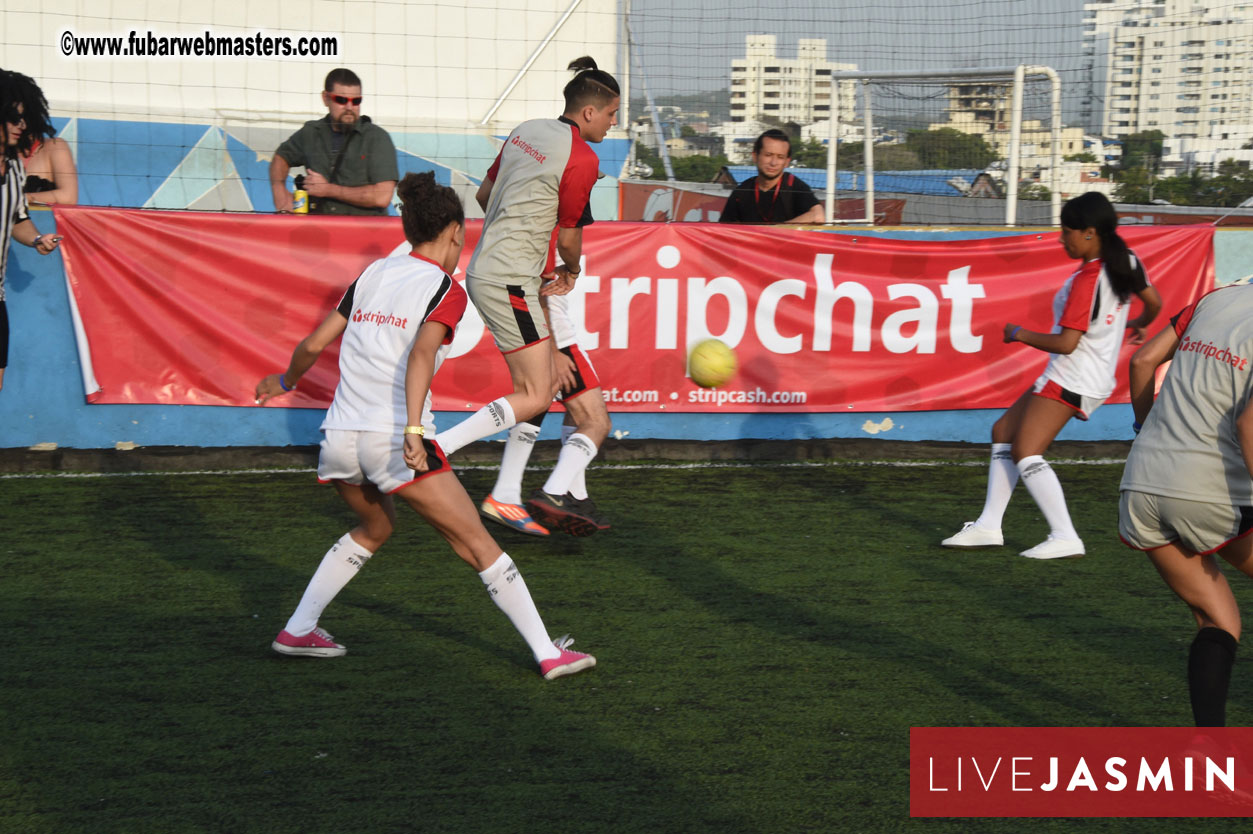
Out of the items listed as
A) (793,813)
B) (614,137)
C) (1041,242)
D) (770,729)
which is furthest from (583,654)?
(614,137)

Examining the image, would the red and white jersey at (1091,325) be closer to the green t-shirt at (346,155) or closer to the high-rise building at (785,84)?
the green t-shirt at (346,155)

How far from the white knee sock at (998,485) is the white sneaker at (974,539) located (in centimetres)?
3

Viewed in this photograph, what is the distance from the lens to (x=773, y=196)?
9445 millimetres

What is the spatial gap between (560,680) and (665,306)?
457cm

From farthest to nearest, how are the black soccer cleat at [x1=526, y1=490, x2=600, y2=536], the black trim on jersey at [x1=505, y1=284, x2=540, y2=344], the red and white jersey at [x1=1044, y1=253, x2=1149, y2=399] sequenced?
the black soccer cleat at [x1=526, y1=490, x2=600, y2=536], the black trim on jersey at [x1=505, y1=284, x2=540, y2=344], the red and white jersey at [x1=1044, y1=253, x2=1149, y2=399]

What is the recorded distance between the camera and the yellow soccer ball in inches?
336

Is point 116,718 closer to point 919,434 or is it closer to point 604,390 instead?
point 604,390

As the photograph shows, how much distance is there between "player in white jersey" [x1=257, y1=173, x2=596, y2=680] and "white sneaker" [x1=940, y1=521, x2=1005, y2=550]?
2873mm

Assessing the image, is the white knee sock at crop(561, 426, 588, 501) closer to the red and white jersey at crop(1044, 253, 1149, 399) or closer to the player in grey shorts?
the red and white jersey at crop(1044, 253, 1149, 399)

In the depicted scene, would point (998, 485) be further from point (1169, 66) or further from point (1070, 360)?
point (1169, 66)

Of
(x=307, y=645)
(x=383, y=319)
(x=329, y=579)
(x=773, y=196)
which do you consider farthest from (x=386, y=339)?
(x=773, y=196)

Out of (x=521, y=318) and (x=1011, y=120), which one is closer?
(x=521, y=318)

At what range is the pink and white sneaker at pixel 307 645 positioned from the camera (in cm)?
498

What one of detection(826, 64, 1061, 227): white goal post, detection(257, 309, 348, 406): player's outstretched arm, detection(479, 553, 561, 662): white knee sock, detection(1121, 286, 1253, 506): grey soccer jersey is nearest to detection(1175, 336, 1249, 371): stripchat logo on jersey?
detection(1121, 286, 1253, 506): grey soccer jersey
